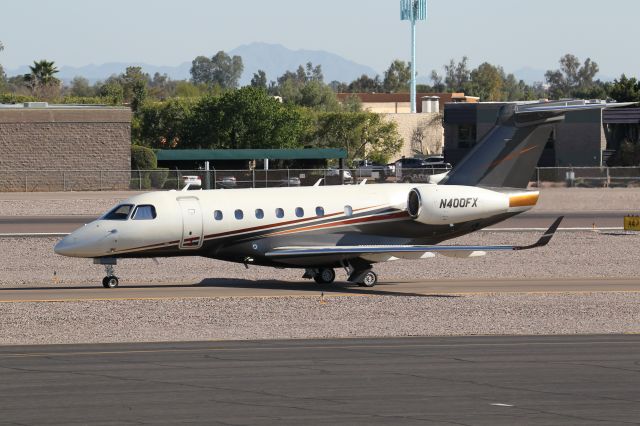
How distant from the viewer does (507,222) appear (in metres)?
54.3

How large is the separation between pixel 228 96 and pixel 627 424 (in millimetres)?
86881

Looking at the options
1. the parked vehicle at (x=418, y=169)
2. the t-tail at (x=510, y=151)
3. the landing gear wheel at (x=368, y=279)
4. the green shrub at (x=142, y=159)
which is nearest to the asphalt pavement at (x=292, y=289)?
the landing gear wheel at (x=368, y=279)

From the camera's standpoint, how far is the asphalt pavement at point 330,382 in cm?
1566

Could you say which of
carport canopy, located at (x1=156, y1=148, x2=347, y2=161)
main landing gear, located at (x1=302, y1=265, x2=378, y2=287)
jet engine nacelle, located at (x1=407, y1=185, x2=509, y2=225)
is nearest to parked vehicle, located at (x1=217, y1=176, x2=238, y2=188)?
carport canopy, located at (x1=156, y1=148, x2=347, y2=161)

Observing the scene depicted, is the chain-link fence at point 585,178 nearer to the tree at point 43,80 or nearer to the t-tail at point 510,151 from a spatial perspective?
the t-tail at point 510,151

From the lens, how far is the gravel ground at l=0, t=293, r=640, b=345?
2389cm

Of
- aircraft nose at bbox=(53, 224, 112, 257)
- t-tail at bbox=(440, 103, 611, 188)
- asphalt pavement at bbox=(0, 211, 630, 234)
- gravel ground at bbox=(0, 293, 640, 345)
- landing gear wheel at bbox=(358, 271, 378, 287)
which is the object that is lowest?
gravel ground at bbox=(0, 293, 640, 345)

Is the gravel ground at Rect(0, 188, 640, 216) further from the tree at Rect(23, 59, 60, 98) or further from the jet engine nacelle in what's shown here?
the tree at Rect(23, 59, 60, 98)

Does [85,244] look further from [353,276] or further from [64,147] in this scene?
[64,147]

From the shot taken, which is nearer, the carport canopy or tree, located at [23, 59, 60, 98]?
the carport canopy

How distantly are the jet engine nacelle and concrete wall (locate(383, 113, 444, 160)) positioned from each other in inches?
3757

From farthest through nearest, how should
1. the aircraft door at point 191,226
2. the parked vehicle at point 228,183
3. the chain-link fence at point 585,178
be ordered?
1. the chain-link fence at point 585,178
2. the parked vehicle at point 228,183
3. the aircraft door at point 191,226

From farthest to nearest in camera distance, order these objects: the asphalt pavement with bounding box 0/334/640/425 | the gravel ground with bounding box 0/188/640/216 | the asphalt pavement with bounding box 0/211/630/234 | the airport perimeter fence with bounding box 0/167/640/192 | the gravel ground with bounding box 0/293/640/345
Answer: the airport perimeter fence with bounding box 0/167/640/192 < the gravel ground with bounding box 0/188/640/216 < the asphalt pavement with bounding box 0/211/630/234 < the gravel ground with bounding box 0/293/640/345 < the asphalt pavement with bounding box 0/334/640/425

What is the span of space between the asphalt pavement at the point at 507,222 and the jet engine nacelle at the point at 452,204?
1852 cm
